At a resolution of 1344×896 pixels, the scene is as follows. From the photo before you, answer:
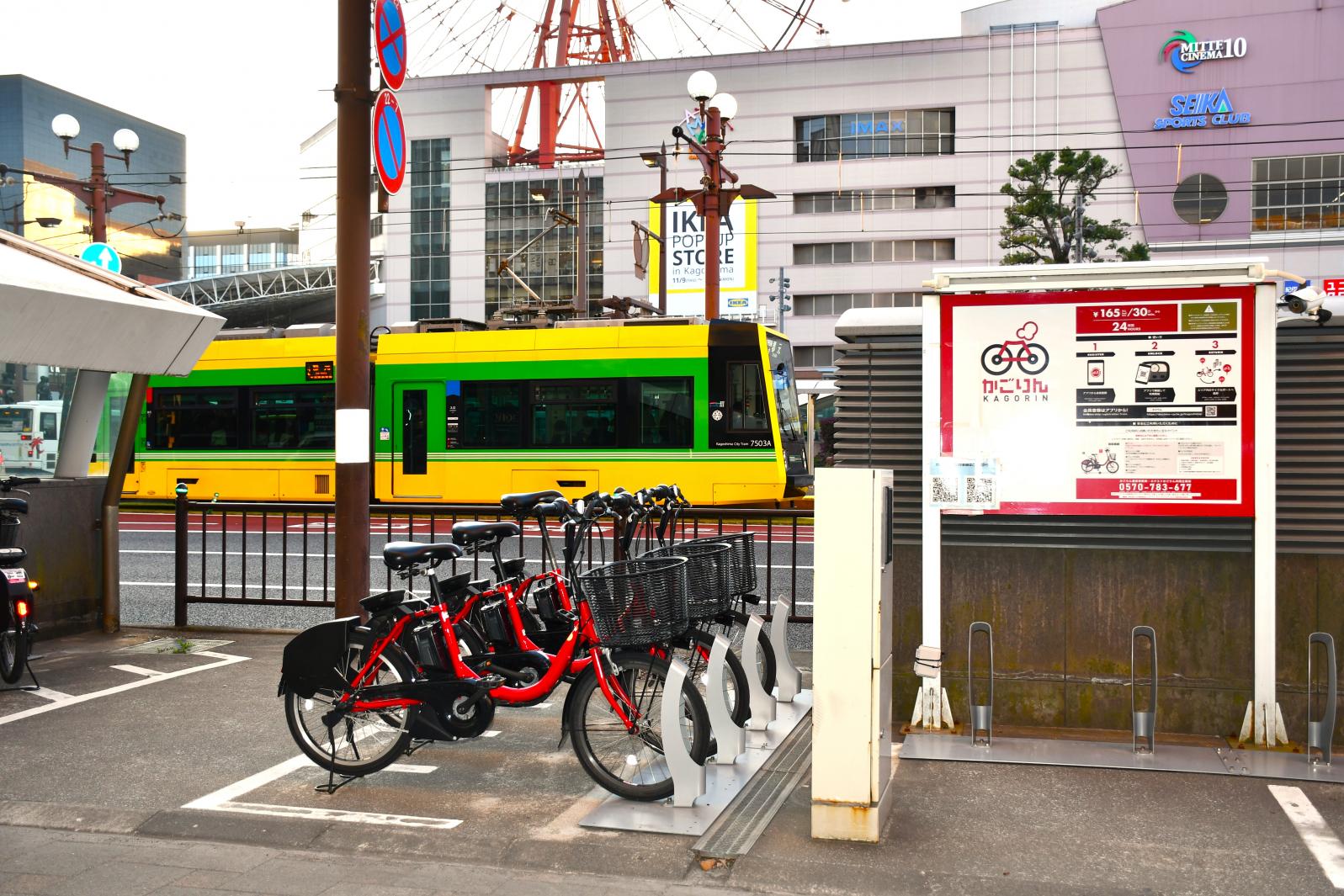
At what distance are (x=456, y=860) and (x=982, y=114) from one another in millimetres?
55131

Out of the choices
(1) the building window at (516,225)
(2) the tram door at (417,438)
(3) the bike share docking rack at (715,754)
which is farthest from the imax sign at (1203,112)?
(3) the bike share docking rack at (715,754)

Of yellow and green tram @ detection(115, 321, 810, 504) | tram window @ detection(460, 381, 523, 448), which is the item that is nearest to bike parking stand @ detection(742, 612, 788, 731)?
yellow and green tram @ detection(115, 321, 810, 504)

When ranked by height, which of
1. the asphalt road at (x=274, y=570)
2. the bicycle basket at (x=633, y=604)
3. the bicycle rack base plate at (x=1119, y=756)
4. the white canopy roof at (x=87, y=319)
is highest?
the white canopy roof at (x=87, y=319)

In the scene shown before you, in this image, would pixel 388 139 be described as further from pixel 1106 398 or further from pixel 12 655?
pixel 1106 398

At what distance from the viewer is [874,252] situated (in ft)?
186

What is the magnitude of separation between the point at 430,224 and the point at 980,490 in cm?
6171

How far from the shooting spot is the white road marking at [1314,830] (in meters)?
4.49

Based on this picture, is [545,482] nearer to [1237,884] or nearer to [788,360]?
[788,360]

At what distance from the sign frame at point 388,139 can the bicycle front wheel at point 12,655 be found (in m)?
3.61

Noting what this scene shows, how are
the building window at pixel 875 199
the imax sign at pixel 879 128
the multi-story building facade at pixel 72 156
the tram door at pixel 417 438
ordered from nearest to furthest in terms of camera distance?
the tram door at pixel 417 438
the building window at pixel 875 199
the imax sign at pixel 879 128
the multi-story building facade at pixel 72 156

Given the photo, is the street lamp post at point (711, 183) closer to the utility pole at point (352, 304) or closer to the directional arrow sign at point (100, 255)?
the directional arrow sign at point (100, 255)

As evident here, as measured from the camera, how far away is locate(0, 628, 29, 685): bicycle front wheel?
7.40 metres

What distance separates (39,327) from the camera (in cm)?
714

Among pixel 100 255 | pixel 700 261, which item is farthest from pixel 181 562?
pixel 700 261
